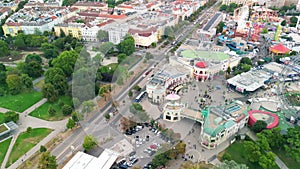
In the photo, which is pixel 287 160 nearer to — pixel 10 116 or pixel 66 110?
pixel 66 110

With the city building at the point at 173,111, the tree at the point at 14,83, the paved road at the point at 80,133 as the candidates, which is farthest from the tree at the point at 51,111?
the city building at the point at 173,111

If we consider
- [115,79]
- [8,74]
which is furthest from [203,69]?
[8,74]

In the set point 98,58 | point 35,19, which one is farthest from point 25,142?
point 35,19

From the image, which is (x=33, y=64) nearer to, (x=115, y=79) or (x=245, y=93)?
(x=115, y=79)

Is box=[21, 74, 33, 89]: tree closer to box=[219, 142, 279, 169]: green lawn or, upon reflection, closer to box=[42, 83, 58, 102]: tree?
box=[42, 83, 58, 102]: tree

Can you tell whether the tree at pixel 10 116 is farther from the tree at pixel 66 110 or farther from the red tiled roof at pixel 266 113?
the red tiled roof at pixel 266 113

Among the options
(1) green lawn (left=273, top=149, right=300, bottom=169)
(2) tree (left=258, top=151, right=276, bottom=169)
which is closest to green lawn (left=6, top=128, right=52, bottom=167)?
(2) tree (left=258, top=151, right=276, bottom=169)
